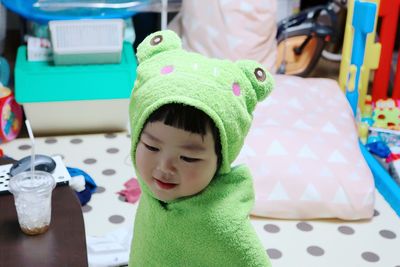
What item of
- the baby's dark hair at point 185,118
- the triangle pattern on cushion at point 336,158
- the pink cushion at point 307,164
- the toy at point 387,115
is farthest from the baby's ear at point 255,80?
the toy at point 387,115

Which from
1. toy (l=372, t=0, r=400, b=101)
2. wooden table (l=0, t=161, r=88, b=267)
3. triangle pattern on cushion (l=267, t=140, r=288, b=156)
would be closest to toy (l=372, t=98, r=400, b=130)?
toy (l=372, t=0, r=400, b=101)

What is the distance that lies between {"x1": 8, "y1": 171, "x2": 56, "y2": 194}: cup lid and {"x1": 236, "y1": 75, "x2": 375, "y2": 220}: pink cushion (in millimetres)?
745

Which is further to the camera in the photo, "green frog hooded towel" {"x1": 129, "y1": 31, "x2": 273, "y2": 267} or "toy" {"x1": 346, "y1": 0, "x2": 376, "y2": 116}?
"toy" {"x1": 346, "y1": 0, "x2": 376, "y2": 116}

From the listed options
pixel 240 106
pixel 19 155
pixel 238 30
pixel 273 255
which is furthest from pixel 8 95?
pixel 240 106

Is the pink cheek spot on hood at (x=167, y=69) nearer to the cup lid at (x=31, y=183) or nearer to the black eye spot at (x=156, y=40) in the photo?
the black eye spot at (x=156, y=40)

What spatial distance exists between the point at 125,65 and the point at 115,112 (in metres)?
0.16

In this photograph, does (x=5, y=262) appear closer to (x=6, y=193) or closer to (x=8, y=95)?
(x=6, y=193)

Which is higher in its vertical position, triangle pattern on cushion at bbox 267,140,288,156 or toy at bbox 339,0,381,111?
toy at bbox 339,0,381,111

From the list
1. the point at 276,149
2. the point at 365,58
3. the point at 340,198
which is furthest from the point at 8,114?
the point at 365,58

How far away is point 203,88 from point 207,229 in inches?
9.0

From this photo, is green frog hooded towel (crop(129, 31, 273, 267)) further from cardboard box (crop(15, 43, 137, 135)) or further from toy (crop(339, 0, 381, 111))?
toy (crop(339, 0, 381, 111))

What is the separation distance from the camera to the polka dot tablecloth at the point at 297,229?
5.50 ft

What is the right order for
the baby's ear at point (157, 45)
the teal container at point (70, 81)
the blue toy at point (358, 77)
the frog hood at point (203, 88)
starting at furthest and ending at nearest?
the teal container at point (70, 81)
the blue toy at point (358, 77)
the baby's ear at point (157, 45)
the frog hood at point (203, 88)

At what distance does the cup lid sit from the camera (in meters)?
1.20
